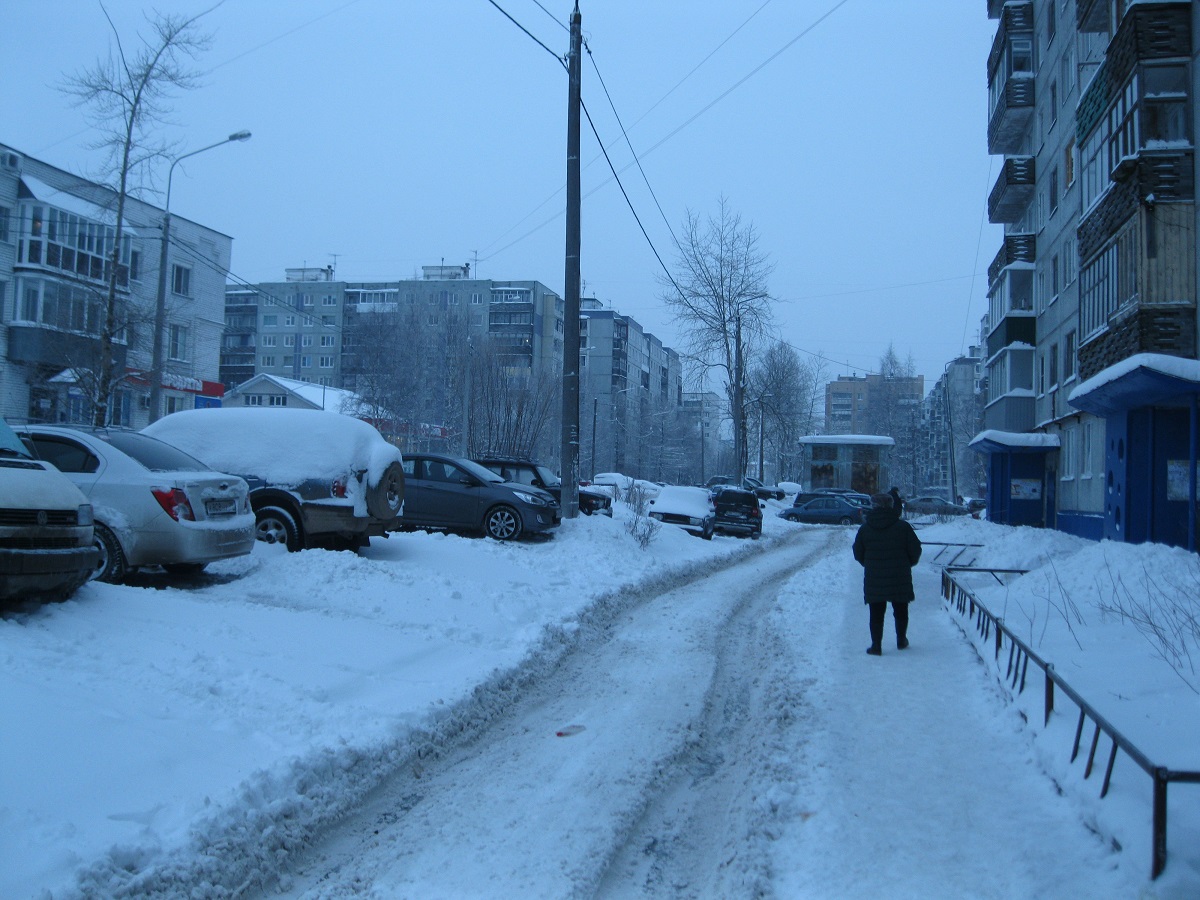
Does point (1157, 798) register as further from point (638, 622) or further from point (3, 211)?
point (3, 211)

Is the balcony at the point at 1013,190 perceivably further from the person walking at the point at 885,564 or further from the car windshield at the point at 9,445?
the car windshield at the point at 9,445

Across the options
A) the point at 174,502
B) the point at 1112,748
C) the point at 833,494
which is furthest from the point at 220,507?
the point at 833,494

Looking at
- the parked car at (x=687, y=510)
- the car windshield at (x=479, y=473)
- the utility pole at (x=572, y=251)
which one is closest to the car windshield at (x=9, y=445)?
the car windshield at (x=479, y=473)

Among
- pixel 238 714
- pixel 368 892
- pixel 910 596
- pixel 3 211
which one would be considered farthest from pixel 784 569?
pixel 3 211

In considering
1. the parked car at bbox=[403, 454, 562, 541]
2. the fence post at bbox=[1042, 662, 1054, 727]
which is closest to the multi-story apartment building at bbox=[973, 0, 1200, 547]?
the fence post at bbox=[1042, 662, 1054, 727]

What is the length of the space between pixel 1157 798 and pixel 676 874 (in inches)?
82.9

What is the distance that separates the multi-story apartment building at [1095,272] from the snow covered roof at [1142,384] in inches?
1.5

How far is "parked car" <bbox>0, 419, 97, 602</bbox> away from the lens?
610 cm

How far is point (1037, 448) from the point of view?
93.1ft

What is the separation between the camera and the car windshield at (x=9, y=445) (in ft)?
23.4

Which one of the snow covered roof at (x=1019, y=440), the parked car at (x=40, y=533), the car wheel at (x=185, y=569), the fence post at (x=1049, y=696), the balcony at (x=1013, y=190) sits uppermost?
the balcony at (x=1013, y=190)

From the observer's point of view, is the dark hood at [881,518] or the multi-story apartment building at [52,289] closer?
the dark hood at [881,518]

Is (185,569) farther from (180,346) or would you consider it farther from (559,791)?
(180,346)

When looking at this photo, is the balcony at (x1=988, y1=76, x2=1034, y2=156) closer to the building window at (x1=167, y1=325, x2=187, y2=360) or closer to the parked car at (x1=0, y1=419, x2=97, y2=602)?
the parked car at (x1=0, y1=419, x2=97, y2=602)
